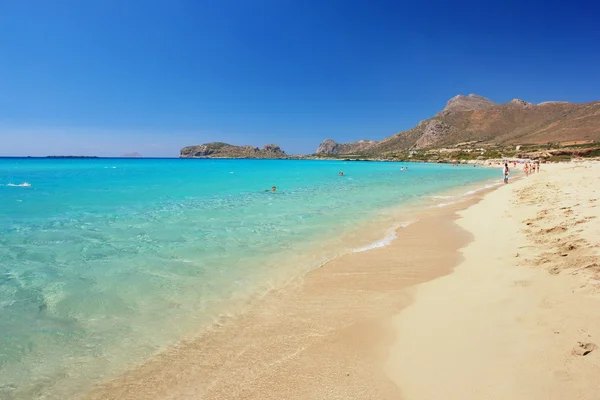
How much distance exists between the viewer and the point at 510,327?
5.06m

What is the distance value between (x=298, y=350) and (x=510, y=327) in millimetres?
3184

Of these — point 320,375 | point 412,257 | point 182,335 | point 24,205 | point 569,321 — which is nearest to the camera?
point 320,375

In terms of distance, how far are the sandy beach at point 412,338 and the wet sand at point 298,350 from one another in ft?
0.07

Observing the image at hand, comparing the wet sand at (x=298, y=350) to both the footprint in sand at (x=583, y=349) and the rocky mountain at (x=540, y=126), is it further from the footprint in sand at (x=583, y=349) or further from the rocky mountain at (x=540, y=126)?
the rocky mountain at (x=540, y=126)

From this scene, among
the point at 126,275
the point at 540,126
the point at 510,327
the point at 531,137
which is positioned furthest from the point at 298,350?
the point at 540,126

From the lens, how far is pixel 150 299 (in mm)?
→ 7230

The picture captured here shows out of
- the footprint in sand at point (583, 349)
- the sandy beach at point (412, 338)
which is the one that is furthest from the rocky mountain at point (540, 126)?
the footprint in sand at point (583, 349)

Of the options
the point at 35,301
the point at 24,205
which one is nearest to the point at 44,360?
the point at 35,301

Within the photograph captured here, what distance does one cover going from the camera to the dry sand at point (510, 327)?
3.82 meters

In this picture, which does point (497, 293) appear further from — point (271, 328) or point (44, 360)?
point (44, 360)

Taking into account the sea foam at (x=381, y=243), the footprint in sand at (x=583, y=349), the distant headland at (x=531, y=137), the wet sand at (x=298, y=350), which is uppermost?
the distant headland at (x=531, y=137)

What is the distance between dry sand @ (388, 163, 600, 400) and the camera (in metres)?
3.82

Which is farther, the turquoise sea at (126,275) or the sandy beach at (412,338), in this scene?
the turquoise sea at (126,275)

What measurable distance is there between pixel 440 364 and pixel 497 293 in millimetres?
2843
